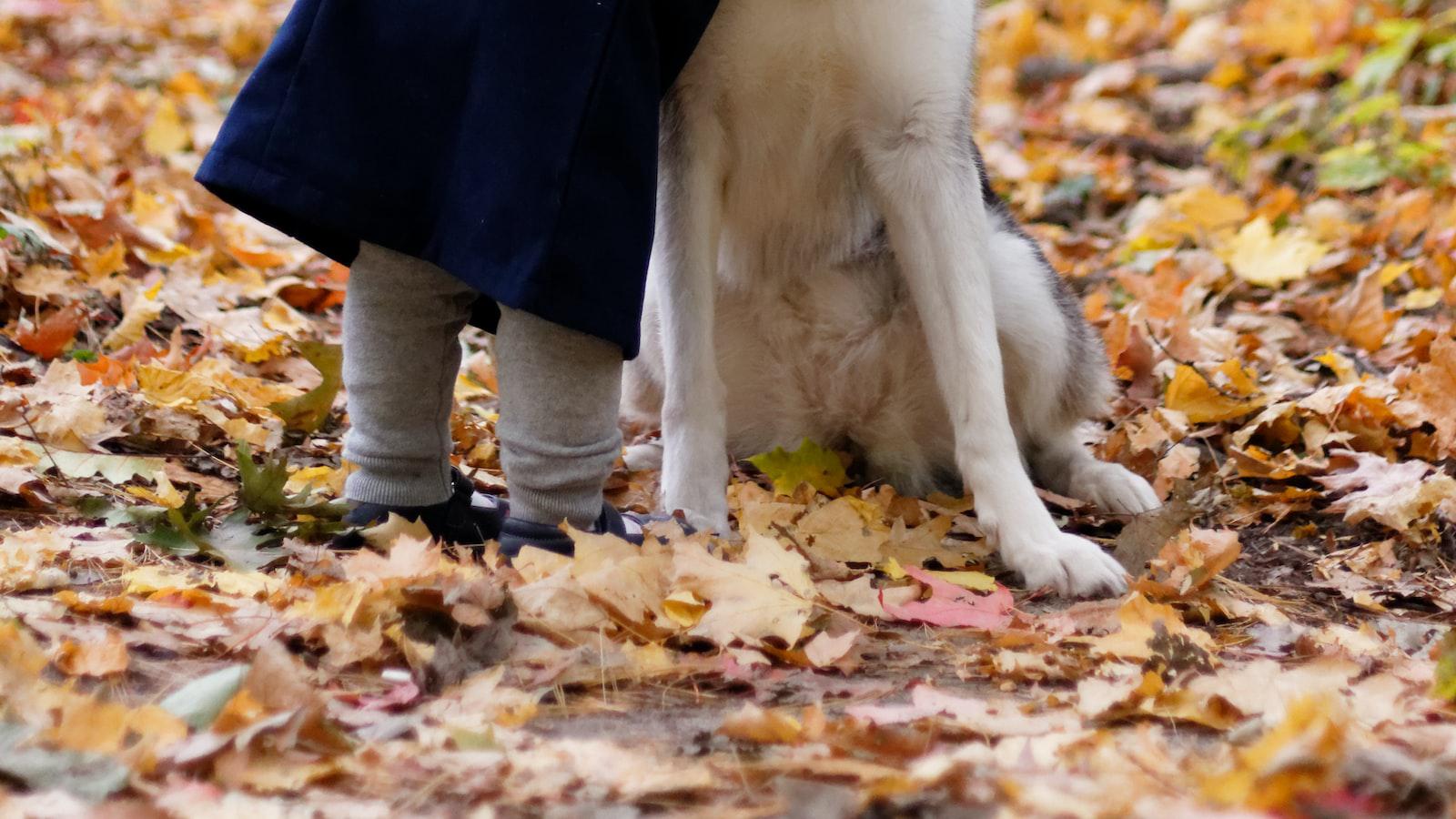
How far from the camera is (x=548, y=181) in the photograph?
2068 millimetres

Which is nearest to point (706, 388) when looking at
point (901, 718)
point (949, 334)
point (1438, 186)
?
point (949, 334)

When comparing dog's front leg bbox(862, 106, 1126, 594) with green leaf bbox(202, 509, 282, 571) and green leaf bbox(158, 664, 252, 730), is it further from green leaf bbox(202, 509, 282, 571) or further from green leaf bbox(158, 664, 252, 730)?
green leaf bbox(158, 664, 252, 730)

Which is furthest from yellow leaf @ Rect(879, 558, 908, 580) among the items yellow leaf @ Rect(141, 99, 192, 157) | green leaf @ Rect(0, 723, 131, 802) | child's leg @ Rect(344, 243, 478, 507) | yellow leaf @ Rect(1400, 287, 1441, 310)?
yellow leaf @ Rect(141, 99, 192, 157)

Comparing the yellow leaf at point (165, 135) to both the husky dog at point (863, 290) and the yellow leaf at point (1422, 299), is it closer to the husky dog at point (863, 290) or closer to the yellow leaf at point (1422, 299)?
the husky dog at point (863, 290)

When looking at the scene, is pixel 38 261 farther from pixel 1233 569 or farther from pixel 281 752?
pixel 1233 569

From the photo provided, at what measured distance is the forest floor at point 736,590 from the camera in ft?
4.94

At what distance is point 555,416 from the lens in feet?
7.63

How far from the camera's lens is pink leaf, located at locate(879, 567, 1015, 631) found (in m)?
2.25

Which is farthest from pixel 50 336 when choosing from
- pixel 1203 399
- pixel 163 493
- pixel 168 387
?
pixel 1203 399

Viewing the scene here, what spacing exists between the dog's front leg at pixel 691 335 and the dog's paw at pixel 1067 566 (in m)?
0.64

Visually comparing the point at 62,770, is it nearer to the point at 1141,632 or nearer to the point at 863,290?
the point at 1141,632

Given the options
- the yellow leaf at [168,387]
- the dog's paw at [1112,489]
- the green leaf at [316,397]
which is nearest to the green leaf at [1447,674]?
the dog's paw at [1112,489]

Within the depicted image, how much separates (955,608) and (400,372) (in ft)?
3.54

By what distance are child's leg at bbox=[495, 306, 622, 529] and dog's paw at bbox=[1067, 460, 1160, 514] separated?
54.4 inches
